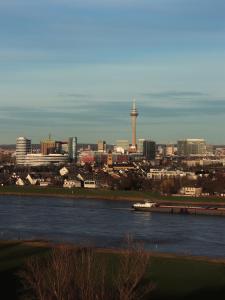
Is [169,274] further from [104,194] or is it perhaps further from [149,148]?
[149,148]

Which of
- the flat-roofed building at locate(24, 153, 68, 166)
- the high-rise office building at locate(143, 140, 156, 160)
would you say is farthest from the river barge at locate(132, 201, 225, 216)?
the high-rise office building at locate(143, 140, 156, 160)

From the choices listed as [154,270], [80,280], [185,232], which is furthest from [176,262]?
[185,232]

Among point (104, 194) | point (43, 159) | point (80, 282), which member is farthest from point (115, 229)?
point (43, 159)

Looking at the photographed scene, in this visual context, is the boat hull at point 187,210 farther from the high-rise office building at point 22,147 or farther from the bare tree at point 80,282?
the high-rise office building at point 22,147

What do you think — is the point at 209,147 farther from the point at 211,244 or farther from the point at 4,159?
the point at 211,244

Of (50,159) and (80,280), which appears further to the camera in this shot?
(50,159)

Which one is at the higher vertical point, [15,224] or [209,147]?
[209,147]
